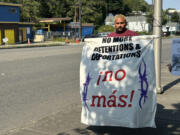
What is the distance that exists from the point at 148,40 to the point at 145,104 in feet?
3.09

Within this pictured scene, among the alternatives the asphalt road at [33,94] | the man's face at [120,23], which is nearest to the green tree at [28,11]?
the asphalt road at [33,94]

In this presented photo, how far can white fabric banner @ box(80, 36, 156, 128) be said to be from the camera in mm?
4207

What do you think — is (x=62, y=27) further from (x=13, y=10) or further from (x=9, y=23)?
(x=9, y=23)

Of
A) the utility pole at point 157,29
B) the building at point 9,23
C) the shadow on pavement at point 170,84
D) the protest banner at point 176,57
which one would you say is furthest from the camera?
the building at point 9,23

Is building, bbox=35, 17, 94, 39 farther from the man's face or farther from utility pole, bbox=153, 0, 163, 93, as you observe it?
the man's face

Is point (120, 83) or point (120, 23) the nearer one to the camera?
point (120, 83)

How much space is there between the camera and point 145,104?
4.23 m

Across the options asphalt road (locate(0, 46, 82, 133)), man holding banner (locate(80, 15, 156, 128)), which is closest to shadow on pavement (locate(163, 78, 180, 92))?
asphalt road (locate(0, 46, 82, 133))

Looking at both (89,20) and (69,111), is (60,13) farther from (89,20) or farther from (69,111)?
(69,111)

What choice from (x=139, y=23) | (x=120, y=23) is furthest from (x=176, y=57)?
(x=139, y=23)

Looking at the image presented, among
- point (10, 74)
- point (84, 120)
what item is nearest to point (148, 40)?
point (84, 120)

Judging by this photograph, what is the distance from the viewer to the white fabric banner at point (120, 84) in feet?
13.8

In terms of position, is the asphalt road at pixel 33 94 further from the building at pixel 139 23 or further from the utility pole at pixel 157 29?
the building at pixel 139 23

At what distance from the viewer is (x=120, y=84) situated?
423cm
